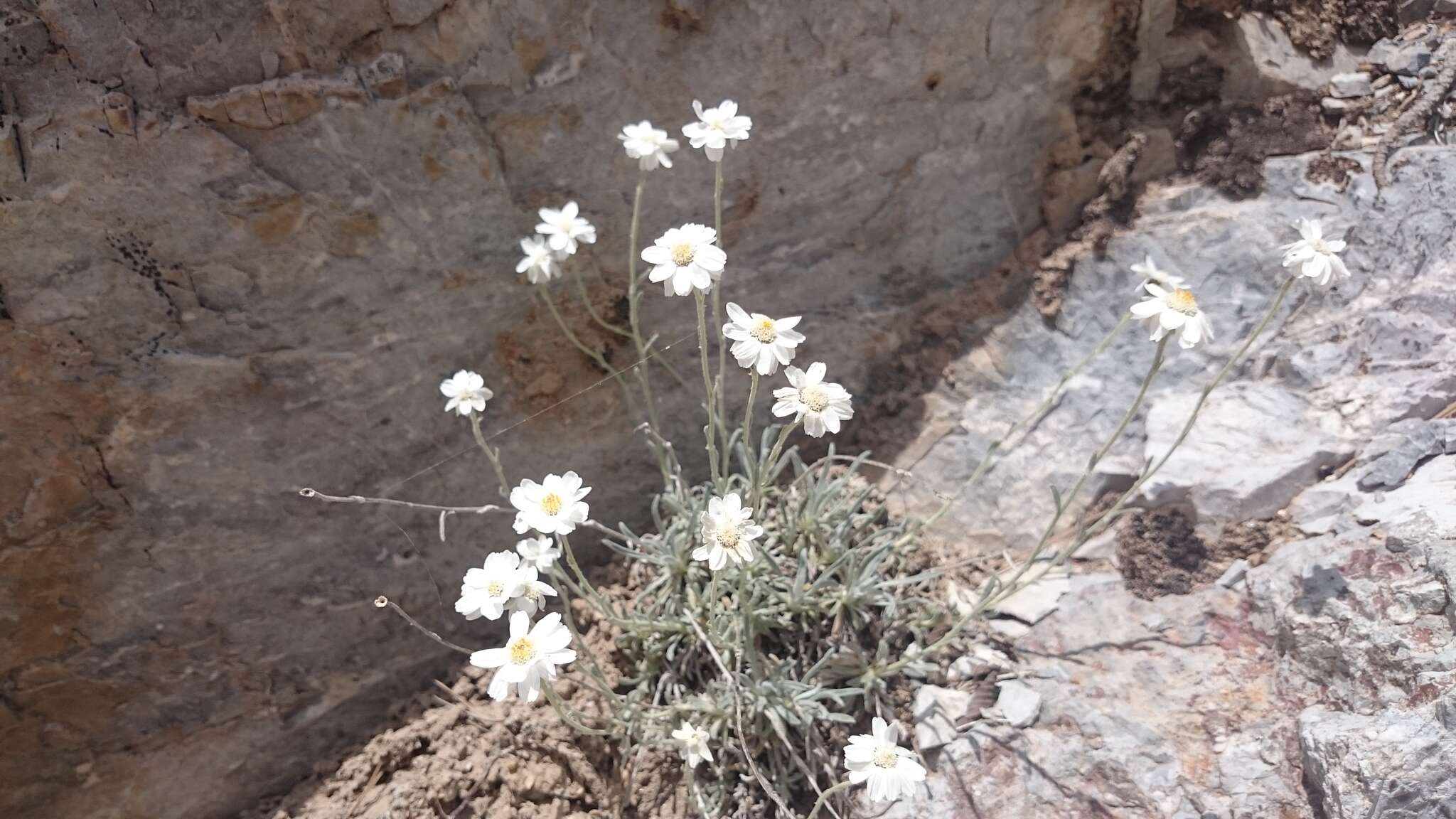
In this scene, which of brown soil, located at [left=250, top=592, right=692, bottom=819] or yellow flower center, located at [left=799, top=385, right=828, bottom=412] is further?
brown soil, located at [left=250, top=592, right=692, bottom=819]

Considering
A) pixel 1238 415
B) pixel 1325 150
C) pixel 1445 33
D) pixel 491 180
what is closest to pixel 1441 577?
pixel 1238 415

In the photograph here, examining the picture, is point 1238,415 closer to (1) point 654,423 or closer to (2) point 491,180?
(1) point 654,423

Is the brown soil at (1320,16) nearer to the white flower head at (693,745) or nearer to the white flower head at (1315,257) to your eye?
the white flower head at (1315,257)

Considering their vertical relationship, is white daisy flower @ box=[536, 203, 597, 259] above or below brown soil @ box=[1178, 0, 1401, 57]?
above

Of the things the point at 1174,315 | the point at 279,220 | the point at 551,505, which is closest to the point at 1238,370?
the point at 1174,315

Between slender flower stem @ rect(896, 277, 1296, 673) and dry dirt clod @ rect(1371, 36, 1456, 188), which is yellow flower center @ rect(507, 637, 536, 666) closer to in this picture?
slender flower stem @ rect(896, 277, 1296, 673)

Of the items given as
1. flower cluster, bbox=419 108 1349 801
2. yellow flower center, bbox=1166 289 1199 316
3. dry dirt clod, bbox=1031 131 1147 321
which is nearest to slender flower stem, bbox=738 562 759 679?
flower cluster, bbox=419 108 1349 801

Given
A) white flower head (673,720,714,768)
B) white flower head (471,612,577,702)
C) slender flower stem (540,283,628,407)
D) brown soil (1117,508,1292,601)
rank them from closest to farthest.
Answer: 1. white flower head (471,612,577,702)
2. white flower head (673,720,714,768)
3. brown soil (1117,508,1292,601)
4. slender flower stem (540,283,628,407)

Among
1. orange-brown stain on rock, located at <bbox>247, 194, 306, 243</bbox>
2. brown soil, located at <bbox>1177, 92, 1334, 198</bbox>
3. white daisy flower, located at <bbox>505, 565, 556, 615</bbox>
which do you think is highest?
orange-brown stain on rock, located at <bbox>247, 194, 306, 243</bbox>

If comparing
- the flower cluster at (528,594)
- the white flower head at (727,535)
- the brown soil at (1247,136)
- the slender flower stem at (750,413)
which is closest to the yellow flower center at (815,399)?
the slender flower stem at (750,413)
